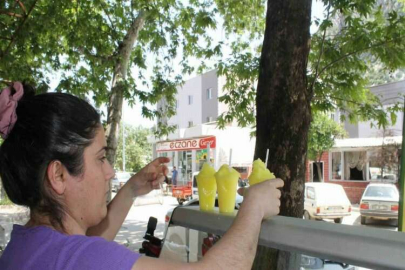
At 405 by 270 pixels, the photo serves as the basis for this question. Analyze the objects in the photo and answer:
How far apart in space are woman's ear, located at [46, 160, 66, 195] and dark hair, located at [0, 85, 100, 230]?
0.01 m

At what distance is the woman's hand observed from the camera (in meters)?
1.94

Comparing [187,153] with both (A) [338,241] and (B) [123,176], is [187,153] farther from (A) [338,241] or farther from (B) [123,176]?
(A) [338,241]

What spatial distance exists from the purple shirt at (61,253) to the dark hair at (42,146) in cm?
10

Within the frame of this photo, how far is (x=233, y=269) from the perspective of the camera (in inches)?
40.7

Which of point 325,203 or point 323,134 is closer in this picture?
point 325,203

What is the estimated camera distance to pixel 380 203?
1279cm

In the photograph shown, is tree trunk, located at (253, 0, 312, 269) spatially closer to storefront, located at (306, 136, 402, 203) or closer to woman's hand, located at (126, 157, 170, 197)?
woman's hand, located at (126, 157, 170, 197)

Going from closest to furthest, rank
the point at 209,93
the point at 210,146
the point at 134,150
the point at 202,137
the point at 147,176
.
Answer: the point at 147,176
the point at 210,146
the point at 202,137
the point at 209,93
the point at 134,150

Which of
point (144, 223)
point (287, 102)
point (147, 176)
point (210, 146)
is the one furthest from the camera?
point (210, 146)

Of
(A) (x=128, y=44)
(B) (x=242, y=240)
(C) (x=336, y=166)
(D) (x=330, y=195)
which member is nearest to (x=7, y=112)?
(B) (x=242, y=240)

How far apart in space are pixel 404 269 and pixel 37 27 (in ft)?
21.0

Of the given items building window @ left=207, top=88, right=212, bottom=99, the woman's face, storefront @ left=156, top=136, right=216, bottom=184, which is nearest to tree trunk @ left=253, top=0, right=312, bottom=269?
the woman's face

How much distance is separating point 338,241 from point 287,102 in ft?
5.36

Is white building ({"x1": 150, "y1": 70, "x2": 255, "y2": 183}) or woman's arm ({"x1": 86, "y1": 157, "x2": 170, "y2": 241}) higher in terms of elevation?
white building ({"x1": 150, "y1": 70, "x2": 255, "y2": 183})
